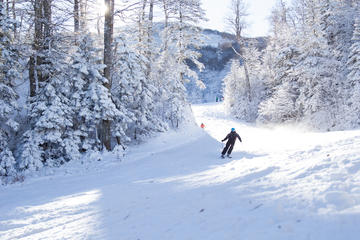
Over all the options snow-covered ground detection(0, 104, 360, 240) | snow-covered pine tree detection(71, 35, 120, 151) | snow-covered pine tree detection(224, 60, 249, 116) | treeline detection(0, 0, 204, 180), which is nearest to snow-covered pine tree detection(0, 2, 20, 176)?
treeline detection(0, 0, 204, 180)

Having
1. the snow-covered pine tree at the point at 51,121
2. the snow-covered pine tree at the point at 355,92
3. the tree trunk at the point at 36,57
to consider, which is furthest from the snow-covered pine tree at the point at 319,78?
the tree trunk at the point at 36,57

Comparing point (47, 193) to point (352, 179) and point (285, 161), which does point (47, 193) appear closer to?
A: point (285, 161)

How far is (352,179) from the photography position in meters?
4.02

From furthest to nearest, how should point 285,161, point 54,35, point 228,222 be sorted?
point 54,35
point 285,161
point 228,222

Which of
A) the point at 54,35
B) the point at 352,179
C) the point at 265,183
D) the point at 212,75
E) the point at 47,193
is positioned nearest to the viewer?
the point at 352,179

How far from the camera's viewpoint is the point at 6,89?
864cm

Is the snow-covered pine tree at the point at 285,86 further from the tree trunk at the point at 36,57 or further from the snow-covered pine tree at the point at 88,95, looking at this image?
the tree trunk at the point at 36,57

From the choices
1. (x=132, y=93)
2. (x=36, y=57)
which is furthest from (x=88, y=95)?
(x=132, y=93)

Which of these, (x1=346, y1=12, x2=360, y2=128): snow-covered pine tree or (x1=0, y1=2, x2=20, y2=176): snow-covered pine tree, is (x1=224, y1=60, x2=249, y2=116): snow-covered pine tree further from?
(x1=0, y1=2, x2=20, y2=176): snow-covered pine tree

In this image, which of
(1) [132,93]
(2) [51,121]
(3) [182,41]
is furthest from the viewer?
(3) [182,41]

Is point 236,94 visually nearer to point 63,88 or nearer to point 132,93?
point 132,93

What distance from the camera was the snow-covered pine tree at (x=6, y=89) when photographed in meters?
8.41

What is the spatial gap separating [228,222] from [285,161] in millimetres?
3628

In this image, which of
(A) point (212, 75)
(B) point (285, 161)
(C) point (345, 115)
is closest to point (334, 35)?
(C) point (345, 115)
